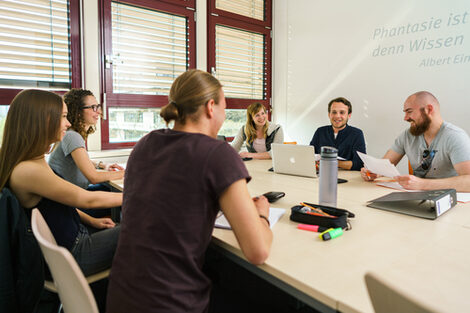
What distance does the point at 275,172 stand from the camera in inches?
97.7

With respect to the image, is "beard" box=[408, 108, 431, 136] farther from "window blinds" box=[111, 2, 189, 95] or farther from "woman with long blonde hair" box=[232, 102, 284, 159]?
"window blinds" box=[111, 2, 189, 95]

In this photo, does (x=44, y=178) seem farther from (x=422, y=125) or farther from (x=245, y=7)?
(x=245, y=7)

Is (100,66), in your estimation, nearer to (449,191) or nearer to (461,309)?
(449,191)

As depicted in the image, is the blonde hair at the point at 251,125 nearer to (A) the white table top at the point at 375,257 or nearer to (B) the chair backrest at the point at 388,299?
(A) the white table top at the point at 375,257

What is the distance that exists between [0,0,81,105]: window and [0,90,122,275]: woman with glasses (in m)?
1.92

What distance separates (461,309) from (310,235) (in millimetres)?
521

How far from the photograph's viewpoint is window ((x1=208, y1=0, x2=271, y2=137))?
427 centimetres

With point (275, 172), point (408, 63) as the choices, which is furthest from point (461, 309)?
point (408, 63)

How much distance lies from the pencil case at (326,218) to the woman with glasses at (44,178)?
849 mm

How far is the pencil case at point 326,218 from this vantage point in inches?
47.9

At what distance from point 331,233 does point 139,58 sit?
3171mm

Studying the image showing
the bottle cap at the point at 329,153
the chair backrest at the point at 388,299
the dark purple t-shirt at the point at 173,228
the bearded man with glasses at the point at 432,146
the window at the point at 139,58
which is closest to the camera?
the chair backrest at the point at 388,299

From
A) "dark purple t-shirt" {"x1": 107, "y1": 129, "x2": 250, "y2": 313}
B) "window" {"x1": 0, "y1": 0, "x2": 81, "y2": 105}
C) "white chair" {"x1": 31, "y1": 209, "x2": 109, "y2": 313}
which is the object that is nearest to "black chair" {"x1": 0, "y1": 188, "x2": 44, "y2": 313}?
"white chair" {"x1": 31, "y1": 209, "x2": 109, "y2": 313}

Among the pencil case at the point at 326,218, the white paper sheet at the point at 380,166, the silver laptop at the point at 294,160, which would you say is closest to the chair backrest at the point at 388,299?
the pencil case at the point at 326,218
